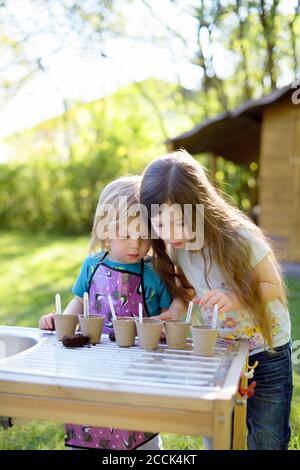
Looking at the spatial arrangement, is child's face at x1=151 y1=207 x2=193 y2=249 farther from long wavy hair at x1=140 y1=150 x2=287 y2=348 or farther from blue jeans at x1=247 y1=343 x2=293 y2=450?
blue jeans at x1=247 y1=343 x2=293 y2=450

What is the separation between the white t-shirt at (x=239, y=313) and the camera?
2082 millimetres

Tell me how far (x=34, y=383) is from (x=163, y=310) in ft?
2.95

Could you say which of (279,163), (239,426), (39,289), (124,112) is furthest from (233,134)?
(239,426)

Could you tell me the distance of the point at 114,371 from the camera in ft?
5.29

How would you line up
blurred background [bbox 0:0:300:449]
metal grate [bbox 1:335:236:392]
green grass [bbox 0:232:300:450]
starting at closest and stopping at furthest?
metal grate [bbox 1:335:236:392], green grass [bbox 0:232:300:450], blurred background [bbox 0:0:300:449]

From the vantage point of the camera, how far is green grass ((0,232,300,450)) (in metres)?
A: 3.02

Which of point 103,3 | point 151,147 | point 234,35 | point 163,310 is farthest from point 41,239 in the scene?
point 163,310

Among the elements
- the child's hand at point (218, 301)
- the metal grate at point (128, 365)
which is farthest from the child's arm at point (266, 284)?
the metal grate at point (128, 365)

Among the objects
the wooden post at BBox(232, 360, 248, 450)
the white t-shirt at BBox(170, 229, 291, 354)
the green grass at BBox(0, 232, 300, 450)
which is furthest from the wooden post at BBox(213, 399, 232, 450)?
the green grass at BBox(0, 232, 300, 450)

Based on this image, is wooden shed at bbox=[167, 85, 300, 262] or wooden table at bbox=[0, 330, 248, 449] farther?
wooden shed at bbox=[167, 85, 300, 262]

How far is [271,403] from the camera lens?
2.16 meters

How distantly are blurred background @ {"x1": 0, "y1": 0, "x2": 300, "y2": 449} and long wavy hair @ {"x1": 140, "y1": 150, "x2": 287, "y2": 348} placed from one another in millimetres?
3051

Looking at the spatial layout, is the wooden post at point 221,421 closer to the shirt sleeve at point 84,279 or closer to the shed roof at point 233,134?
the shirt sleeve at point 84,279

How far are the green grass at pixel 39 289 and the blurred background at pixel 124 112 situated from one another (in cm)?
3
